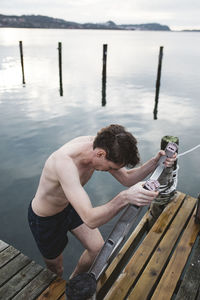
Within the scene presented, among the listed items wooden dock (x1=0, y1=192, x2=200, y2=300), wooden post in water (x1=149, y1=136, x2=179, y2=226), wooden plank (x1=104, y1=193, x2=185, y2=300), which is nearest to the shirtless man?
wooden dock (x1=0, y1=192, x2=200, y2=300)

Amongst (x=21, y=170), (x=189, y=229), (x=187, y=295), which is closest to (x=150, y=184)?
(x=187, y=295)

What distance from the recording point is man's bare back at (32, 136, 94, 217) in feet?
9.26

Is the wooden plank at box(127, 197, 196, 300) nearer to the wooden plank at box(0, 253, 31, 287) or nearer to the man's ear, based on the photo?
the wooden plank at box(0, 253, 31, 287)

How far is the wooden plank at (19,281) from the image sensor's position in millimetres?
3070

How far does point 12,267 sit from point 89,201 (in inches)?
68.6

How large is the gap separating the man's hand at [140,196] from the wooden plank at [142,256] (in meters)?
1.72

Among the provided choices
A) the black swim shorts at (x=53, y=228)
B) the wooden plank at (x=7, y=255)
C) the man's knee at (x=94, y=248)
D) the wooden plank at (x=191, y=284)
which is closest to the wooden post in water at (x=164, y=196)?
the wooden plank at (x=191, y=284)

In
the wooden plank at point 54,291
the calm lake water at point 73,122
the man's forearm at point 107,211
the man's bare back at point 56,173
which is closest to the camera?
the man's forearm at point 107,211

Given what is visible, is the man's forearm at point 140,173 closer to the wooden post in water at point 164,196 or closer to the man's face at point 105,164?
the man's face at point 105,164

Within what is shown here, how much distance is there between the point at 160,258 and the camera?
12.3ft

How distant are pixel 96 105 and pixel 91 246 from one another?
48.8ft

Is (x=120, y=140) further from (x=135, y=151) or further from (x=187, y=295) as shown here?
(x=187, y=295)

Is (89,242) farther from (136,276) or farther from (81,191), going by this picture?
(81,191)

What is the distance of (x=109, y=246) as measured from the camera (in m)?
2.32
